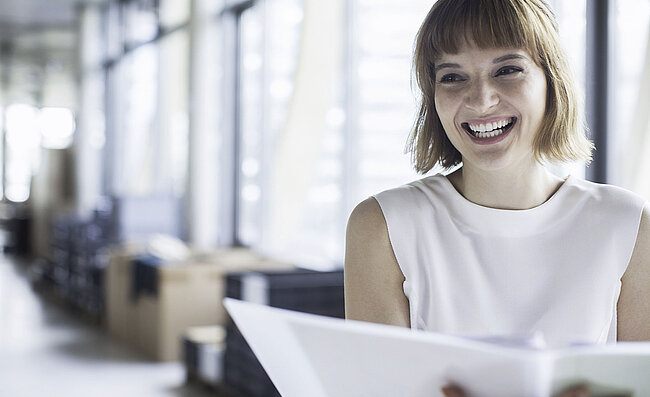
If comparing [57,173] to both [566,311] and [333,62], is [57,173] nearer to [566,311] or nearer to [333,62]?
[333,62]

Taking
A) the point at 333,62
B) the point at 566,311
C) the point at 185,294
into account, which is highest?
the point at 333,62

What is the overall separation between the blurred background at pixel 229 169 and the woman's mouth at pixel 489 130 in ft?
0.77

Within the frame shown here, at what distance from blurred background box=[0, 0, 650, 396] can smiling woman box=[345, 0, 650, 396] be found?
24 centimetres

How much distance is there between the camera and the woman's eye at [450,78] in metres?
1.38

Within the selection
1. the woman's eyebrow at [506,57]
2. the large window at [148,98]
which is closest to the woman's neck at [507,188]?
the woman's eyebrow at [506,57]

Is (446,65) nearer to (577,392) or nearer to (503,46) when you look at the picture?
(503,46)

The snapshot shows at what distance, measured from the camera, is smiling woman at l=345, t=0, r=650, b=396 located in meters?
1.35

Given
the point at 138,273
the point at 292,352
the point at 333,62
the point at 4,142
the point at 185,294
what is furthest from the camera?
the point at 4,142

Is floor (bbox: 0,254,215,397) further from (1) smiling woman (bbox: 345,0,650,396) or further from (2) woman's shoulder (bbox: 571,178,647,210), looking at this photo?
(2) woman's shoulder (bbox: 571,178,647,210)

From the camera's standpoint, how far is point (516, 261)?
142cm

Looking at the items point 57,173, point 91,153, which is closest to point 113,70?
point 91,153

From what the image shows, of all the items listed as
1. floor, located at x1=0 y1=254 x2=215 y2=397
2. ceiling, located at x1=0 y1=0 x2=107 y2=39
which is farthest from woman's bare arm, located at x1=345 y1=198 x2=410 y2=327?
ceiling, located at x1=0 y1=0 x2=107 y2=39

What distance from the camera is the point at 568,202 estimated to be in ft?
4.79

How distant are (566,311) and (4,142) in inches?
692
